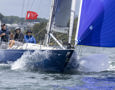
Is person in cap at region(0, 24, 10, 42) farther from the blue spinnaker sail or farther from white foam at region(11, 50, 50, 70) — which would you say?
Answer: the blue spinnaker sail

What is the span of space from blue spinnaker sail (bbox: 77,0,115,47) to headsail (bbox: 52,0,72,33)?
1779 millimetres

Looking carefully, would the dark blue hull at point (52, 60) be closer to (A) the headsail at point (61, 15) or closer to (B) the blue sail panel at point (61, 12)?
(A) the headsail at point (61, 15)

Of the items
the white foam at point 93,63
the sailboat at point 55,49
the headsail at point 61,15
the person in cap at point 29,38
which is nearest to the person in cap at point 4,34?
the sailboat at point 55,49

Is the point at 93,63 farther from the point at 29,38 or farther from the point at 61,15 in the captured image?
the point at 29,38

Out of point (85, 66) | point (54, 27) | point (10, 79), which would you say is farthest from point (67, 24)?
point (10, 79)

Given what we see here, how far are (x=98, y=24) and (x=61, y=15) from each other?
8.21 feet

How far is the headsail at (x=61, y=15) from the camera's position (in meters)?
15.8

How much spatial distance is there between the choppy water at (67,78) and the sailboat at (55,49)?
0.44m

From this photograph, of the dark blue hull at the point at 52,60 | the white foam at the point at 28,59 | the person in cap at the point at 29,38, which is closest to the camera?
the dark blue hull at the point at 52,60

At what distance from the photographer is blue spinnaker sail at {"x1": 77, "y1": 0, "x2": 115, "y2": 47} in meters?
13.8

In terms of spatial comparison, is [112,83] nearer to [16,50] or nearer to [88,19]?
[88,19]

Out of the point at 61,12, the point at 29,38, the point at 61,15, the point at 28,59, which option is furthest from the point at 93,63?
the point at 29,38

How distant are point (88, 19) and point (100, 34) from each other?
712mm

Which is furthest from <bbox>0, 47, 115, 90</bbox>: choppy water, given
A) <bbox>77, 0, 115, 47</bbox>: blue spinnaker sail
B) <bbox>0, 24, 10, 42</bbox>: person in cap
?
<bbox>0, 24, 10, 42</bbox>: person in cap
